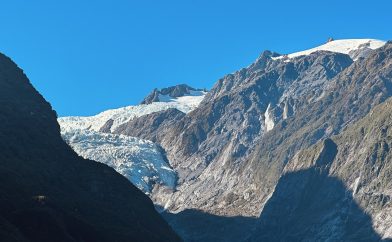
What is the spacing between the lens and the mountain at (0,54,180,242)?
10481cm

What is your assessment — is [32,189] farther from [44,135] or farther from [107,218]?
[44,135]

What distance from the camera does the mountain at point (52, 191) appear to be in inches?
4126

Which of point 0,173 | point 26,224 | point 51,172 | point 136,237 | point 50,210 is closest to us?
point 26,224

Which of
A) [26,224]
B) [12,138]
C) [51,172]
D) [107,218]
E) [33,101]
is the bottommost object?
[26,224]

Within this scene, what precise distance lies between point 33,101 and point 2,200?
295ft

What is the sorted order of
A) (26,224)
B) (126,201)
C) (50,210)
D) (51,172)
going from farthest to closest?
(126,201), (51,172), (50,210), (26,224)

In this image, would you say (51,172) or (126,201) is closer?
(51,172)

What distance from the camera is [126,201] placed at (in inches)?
6319

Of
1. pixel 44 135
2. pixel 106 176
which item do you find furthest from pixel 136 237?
pixel 44 135

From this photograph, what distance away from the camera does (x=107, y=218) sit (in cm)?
13950

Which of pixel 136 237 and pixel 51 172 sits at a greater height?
pixel 51 172

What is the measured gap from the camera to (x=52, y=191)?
→ 13600cm

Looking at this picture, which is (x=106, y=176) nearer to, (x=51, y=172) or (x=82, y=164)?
(x=82, y=164)

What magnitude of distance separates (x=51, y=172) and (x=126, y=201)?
18806mm
